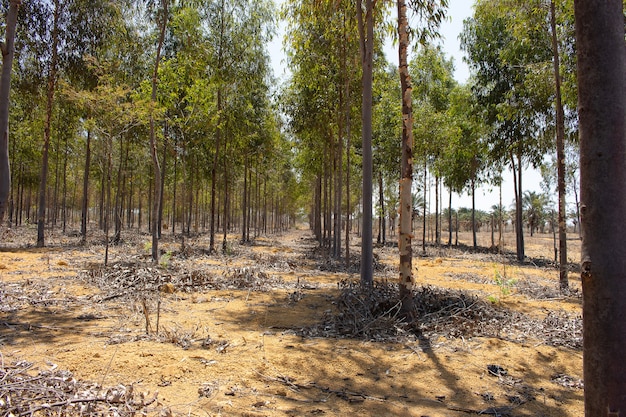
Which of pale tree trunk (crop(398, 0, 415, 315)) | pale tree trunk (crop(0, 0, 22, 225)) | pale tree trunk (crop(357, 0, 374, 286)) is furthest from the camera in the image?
pale tree trunk (crop(357, 0, 374, 286))

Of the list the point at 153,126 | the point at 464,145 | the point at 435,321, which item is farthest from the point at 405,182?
the point at 464,145

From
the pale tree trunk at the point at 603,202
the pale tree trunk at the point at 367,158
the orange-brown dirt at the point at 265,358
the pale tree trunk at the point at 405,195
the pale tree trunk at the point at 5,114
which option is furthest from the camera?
the pale tree trunk at the point at 367,158

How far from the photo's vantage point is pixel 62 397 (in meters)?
3.08

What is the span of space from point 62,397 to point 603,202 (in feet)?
12.2

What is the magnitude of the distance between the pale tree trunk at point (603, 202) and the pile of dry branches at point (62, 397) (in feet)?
9.70

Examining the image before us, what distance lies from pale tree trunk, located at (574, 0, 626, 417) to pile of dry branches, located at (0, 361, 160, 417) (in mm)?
2956

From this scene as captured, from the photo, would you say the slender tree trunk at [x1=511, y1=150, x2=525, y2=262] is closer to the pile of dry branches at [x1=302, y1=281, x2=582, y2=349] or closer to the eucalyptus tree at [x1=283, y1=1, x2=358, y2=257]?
the eucalyptus tree at [x1=283, y1=1, x2=358, y2=257]

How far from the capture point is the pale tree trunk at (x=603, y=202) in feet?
6.24

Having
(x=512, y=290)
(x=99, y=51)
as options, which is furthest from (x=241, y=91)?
(x=512, y=290)

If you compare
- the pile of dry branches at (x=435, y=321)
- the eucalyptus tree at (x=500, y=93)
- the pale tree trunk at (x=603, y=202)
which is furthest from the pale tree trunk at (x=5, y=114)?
the eucalyptus tree at (x=500, y=93)

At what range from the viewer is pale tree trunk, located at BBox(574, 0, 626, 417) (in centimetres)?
190

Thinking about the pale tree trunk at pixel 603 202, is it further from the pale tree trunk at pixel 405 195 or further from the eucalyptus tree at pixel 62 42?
the eucalyptus tree at pixel 62 42

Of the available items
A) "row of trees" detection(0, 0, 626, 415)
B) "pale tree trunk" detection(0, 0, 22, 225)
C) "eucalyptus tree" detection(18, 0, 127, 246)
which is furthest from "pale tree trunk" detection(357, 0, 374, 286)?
"eucalyptus tree" detection(18, 0, 127, 246)

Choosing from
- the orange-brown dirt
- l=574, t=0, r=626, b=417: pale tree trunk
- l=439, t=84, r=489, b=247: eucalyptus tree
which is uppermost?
l=439, t=84, r=489, b=247: eucalyptus tree
